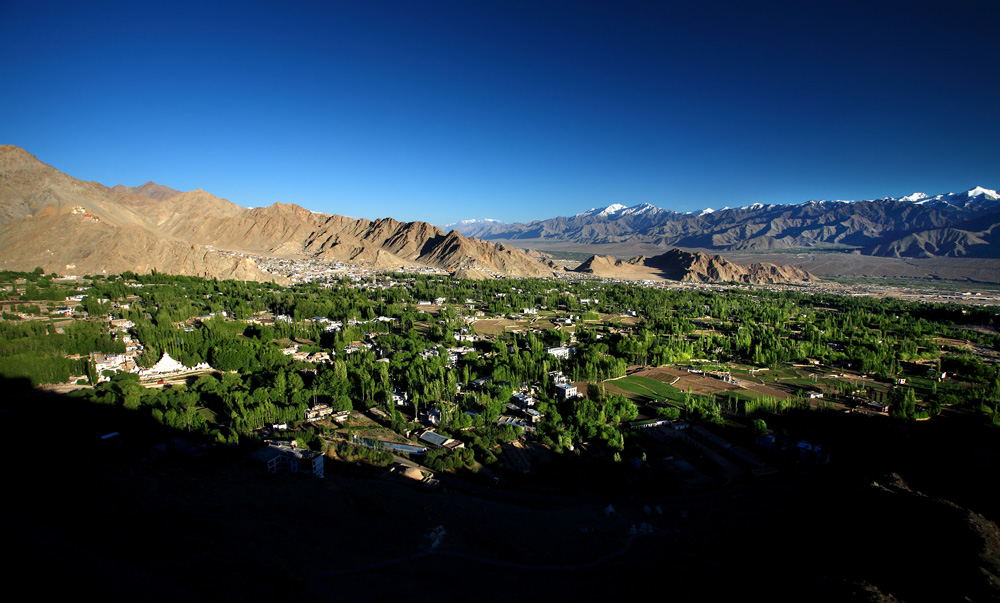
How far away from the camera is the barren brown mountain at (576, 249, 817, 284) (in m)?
122

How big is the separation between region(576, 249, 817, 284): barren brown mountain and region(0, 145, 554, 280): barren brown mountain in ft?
64.6

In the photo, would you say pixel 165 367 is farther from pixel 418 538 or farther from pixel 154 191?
pixel 154 191

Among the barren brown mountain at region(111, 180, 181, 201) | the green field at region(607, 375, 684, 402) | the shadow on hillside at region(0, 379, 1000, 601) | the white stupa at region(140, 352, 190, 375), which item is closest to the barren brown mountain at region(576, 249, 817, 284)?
the green field at region(607, 375, 684, 402)

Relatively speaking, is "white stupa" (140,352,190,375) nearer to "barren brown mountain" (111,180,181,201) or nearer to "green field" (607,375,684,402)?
"green field" (607,375,684,402)

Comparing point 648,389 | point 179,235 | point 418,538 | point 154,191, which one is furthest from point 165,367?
point 154,191

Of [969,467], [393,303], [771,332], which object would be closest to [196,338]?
[393,303]

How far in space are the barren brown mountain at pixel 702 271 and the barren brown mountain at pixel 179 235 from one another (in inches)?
776

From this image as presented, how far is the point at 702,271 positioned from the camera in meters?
124

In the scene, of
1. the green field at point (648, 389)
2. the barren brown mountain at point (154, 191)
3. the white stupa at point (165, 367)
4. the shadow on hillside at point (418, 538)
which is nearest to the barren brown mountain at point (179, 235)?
the barren brown mountain at point (154, 191)

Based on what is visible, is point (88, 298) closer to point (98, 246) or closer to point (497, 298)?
point (98, 246)

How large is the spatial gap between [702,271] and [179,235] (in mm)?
141099

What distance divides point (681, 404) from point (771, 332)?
101 ft

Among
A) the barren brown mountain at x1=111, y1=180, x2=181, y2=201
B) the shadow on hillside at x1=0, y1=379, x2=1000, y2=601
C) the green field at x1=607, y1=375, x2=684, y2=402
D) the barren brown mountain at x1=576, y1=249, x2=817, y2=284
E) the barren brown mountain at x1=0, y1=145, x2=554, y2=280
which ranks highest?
the barren brown mountain at x1=111, y1=180, x2=181, y2=201

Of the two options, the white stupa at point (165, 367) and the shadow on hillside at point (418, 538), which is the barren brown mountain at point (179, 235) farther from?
the shadow on hillside at point (418, 538)
